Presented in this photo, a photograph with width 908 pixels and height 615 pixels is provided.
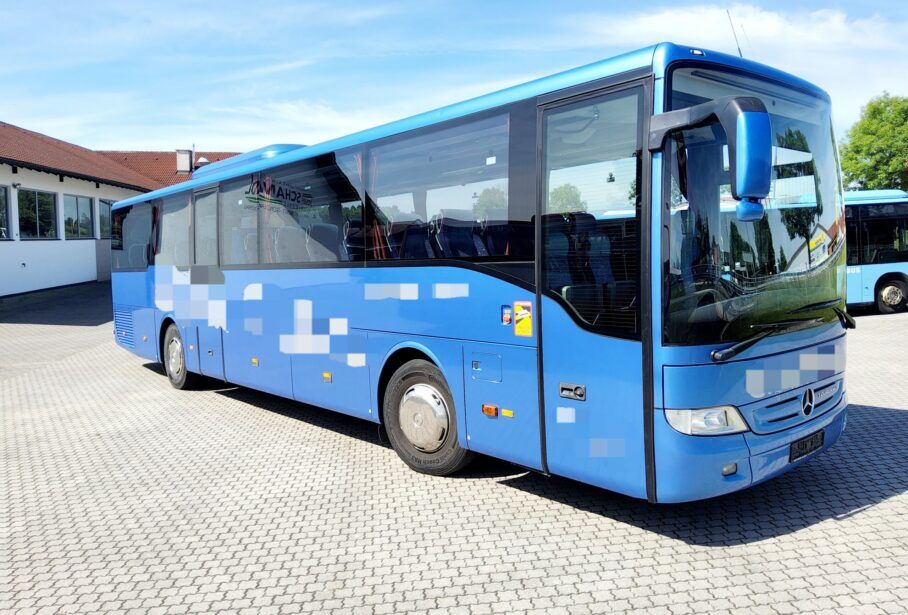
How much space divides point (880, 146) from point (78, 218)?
5031 centimetres

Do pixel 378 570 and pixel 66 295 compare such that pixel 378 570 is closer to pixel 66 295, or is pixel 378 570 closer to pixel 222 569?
pixel 222 569

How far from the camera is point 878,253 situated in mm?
17141

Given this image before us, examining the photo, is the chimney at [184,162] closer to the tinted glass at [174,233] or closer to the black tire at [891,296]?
the tinted glass at [174,233]

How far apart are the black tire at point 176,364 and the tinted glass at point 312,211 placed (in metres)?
3.05

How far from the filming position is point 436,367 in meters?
5.69

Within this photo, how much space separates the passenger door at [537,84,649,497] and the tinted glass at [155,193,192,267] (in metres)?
6.64

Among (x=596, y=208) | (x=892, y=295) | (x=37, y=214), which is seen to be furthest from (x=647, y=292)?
(x=37, y=214)

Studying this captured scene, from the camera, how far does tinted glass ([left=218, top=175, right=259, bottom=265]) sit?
26.8ft

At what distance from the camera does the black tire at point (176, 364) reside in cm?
1014

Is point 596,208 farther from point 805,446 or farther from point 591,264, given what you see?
point 805,446

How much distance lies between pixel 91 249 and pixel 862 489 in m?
31.0

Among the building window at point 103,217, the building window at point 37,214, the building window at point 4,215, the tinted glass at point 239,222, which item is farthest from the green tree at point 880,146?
the tinted glass at point 239,222

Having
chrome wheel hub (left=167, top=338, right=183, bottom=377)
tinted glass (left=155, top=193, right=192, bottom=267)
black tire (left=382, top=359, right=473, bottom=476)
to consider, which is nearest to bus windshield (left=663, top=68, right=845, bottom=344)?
black tire (left=382, top=359, right=473, bottom=476)

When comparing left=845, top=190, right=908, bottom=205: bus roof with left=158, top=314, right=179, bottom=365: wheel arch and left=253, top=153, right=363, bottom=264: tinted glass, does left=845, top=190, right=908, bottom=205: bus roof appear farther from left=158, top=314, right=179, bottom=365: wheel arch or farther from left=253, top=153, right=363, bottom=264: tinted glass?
left=158, top=314, right=179, bottom=365: wheel arch
